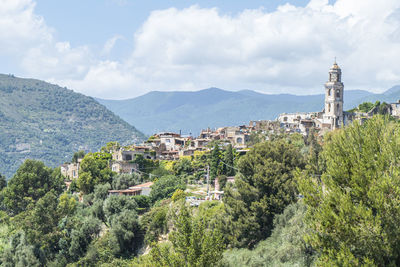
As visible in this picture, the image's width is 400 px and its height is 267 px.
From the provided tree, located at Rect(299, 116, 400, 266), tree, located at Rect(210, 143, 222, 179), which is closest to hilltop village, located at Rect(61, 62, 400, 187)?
tree, located at Rect(210, 143, 222, 179)

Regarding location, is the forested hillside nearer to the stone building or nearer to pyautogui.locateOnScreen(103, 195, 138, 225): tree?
pyautogui.locateOnScreen(103, 195, 138, 225): tree

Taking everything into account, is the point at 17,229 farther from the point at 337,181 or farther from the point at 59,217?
the point at 337,181

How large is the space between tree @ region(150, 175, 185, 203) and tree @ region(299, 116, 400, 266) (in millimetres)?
26636

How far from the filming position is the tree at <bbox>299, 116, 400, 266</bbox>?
1156cm

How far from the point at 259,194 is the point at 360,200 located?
1249 cm

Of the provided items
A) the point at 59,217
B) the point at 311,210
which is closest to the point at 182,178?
the point at 59,217

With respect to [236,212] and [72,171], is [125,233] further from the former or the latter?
[72,171]

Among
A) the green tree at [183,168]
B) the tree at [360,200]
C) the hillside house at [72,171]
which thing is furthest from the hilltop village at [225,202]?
the hillside house at [72,171]

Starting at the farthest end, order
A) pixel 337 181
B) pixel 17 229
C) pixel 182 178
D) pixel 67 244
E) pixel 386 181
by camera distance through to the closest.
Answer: pixel 182 178 < pixel 17 229 < pixel 67 244 < pixel 337 181 < pixel 386 181

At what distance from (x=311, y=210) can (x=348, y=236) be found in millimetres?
1570

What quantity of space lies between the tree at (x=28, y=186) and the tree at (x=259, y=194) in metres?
24.3

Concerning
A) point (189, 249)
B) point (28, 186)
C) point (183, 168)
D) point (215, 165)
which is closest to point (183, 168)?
point (183, 168)

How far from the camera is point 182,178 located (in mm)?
45062

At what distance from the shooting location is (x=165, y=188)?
39938mm
